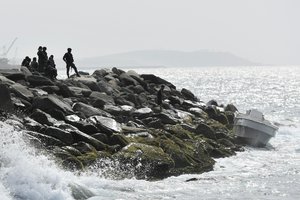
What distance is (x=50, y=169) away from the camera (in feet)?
58.1

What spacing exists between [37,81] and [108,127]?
782 cm

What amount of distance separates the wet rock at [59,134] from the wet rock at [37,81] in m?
9.13

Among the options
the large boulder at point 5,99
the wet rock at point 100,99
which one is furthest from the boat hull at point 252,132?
the large boulder at point 5,99

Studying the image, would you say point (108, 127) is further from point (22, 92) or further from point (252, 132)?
point (252, 132)

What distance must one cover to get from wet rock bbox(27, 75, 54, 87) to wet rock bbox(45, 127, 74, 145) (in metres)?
9.13

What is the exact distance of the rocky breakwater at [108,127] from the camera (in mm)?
21219

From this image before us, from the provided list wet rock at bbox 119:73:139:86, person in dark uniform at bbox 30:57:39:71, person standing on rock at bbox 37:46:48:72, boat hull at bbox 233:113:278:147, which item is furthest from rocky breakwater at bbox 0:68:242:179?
wet rock at bbox 119:73:139:86

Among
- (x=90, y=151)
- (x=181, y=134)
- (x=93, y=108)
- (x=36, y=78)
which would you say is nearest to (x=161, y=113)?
(x=181, y=134)

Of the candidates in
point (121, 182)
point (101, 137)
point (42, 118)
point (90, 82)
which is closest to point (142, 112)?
point (90, 82)

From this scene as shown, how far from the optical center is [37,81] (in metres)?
30.0

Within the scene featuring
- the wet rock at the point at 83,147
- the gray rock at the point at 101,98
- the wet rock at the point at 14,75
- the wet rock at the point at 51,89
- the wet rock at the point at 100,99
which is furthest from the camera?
the wet rock at the point at 14,75

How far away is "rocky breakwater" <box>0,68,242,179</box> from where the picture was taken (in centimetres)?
2122

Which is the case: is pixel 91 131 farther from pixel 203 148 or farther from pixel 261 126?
pixel 261 126

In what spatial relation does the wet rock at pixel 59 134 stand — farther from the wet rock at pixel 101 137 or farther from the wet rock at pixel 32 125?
the wet rock at pixel 101 137
